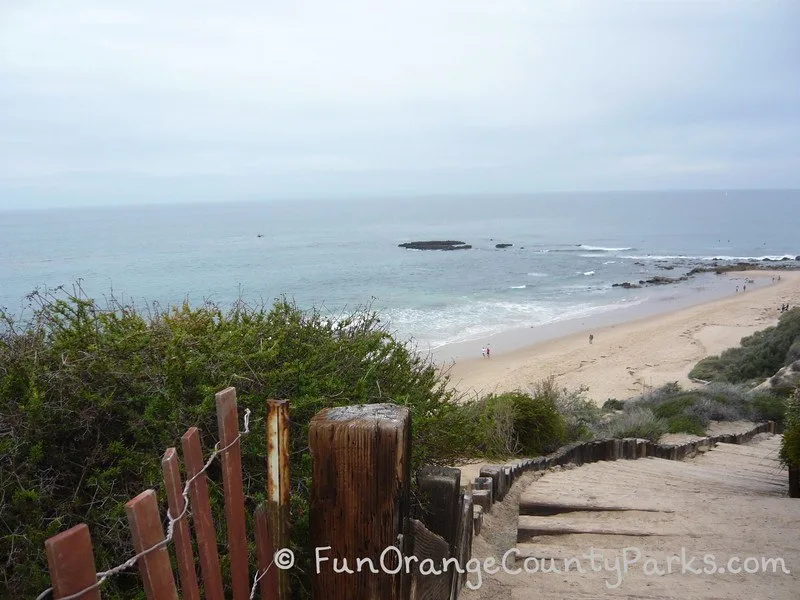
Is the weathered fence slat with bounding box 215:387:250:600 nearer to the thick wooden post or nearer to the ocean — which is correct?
the thick wooden post

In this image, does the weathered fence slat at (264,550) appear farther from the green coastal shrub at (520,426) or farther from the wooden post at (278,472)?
the green coastal shrub at (520,426)

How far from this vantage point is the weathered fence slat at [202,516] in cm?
159

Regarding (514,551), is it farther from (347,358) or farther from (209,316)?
(209,316)

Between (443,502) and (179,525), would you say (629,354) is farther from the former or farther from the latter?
(179,525)

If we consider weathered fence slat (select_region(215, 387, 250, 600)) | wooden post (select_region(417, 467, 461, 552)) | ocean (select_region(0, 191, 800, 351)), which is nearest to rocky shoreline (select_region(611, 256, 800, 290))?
ocean (select_region(0, 191, 800, 351))

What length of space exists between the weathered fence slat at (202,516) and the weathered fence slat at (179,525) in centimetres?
7

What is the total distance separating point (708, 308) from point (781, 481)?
3785 centimetres

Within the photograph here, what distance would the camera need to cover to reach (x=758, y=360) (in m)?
22.2

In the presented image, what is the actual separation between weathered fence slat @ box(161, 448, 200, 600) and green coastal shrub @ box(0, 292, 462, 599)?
890mm

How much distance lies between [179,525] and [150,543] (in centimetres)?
17

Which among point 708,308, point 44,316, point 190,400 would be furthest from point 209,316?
point 708,308

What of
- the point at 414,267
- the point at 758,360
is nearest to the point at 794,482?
the point at 758,360

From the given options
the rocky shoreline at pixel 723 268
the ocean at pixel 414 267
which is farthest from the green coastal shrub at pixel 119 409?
the rocky shoreline at pixel 723 268

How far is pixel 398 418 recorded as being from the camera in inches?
69.3
